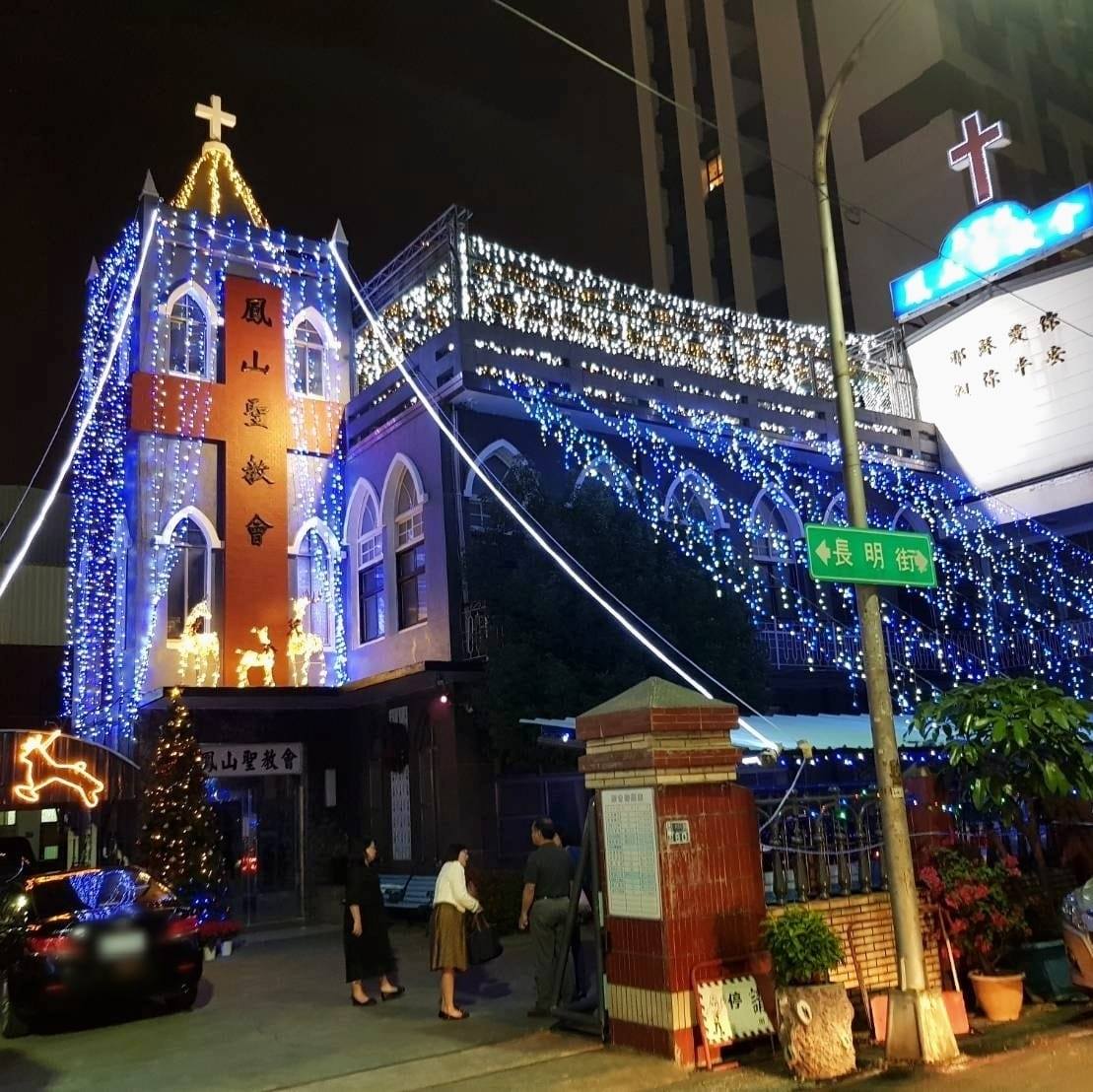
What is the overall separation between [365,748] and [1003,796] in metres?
12.5

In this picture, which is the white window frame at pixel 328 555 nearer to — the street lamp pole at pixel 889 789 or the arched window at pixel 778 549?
the arched window at pixel 778 549

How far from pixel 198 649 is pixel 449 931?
11.4 m

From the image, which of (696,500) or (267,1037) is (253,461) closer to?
(696,500)

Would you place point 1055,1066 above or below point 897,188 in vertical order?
below

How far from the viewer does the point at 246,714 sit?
1978 centimetres

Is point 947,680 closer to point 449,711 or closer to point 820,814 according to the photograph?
point 449,711

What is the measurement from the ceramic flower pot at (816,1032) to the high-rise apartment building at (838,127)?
25310 millimetres

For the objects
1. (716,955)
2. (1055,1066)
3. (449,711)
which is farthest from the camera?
(449,711)

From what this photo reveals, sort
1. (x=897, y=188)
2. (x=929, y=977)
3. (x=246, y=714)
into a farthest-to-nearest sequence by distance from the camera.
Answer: (x=897, y=188), (x=246, y=714), (x=929, y=977)

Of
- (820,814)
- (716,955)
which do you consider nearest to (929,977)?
(820,814)

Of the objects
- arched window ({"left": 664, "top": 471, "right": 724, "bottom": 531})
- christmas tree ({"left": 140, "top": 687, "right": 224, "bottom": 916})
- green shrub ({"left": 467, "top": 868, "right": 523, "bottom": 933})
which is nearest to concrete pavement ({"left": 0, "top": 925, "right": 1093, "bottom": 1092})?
green shrub ({"left": 467, "top": 868, "right": 523, "bottom": 933})

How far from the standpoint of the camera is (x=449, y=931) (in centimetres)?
982

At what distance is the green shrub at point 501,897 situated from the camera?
1474cm

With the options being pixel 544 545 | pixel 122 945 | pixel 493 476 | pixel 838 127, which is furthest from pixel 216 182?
pixel 838 127
